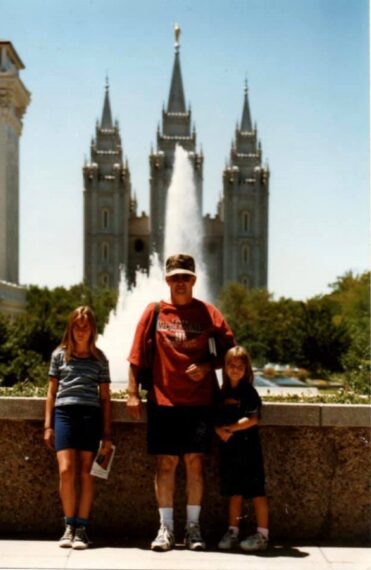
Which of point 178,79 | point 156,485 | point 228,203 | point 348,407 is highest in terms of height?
point 178,79

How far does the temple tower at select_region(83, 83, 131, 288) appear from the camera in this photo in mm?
99125

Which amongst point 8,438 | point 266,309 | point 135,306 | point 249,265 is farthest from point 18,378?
point 249,265

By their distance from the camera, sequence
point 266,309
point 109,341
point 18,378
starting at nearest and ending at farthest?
point 18,378 → point 109,341 → point 266,309

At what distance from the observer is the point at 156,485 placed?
18.8 feet

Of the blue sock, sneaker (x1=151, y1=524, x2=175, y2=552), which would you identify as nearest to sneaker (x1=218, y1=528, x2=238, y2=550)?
sneaker (x1=151, y1=524, x2=175, y2=552)

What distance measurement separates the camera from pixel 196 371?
5586 mm

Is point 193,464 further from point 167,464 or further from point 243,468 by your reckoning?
point 243,468

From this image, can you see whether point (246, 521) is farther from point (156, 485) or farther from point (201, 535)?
point (156, 485)

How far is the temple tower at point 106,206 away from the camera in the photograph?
325 feet

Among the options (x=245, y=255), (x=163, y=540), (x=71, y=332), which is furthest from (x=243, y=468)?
(x=245, y=255)

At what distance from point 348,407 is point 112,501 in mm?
→ 1923

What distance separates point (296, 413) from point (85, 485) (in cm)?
164

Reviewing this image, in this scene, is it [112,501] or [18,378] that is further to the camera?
[18,378]

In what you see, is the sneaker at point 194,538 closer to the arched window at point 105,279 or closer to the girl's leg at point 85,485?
the girl's leg at point 85,485
